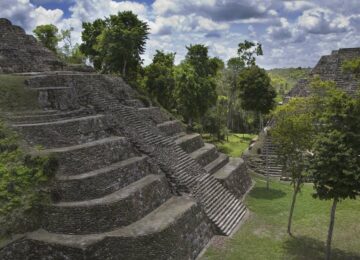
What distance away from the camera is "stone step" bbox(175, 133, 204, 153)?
21.8 meters

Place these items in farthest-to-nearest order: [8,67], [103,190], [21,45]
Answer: [21,45] < [8,67] < [103,190]

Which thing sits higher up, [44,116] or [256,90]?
[256,90]

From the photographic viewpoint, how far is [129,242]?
12.3 m

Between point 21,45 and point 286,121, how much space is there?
55.0ft

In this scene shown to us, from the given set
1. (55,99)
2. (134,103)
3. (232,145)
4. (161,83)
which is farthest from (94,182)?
(232,145)

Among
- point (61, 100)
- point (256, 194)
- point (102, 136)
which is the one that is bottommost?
point (256, 194)

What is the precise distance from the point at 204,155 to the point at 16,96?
1022cm

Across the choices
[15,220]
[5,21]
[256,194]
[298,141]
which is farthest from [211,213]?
[5,21]

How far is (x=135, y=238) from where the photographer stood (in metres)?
12.4

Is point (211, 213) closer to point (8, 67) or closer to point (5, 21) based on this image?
point (8, 67)

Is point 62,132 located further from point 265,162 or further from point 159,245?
point 265,162

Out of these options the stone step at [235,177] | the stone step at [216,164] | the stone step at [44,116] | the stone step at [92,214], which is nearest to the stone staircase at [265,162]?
the stone step at [235,177]

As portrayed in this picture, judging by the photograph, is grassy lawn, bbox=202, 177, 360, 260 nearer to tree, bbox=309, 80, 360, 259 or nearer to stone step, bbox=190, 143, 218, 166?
tree, bbox=309, 80, 360, 259

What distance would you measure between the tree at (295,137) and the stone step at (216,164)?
5100 mm
